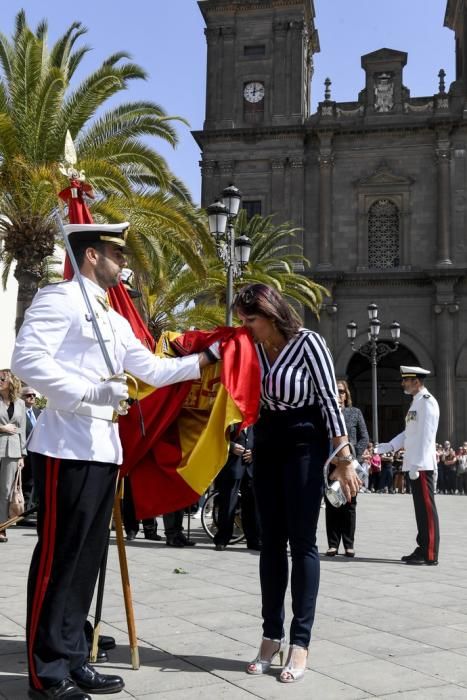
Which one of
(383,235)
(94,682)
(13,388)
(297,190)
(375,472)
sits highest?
(297,190)

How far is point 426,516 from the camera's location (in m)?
8.49

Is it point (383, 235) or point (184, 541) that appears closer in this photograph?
point (184, 541)

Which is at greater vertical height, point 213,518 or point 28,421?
point 28,421

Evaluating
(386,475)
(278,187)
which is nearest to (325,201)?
(278,187)

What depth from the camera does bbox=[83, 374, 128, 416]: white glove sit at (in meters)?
3.60

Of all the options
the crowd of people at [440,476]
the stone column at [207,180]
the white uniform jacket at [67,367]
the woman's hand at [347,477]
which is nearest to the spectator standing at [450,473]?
the crowd of people at [440,476]

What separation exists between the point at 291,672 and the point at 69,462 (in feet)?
4.88

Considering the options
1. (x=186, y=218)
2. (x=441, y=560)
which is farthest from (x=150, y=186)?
(x=441, y=560)

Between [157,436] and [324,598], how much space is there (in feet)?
8.59

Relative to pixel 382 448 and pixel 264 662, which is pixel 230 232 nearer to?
pixel 382 448

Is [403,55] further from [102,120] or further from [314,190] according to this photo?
[102,120]

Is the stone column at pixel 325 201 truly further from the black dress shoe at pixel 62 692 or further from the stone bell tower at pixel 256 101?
the black dress shoe at pixel 62 692

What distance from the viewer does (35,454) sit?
376 cm

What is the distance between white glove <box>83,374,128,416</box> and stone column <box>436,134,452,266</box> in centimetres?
3558
